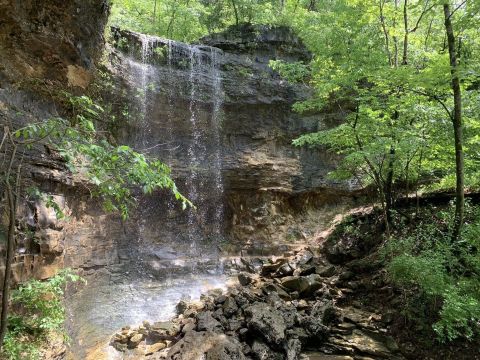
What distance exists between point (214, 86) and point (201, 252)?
6.42 m

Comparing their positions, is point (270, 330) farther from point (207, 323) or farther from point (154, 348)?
point (154, 348)

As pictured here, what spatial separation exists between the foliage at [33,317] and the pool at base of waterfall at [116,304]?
0.98m

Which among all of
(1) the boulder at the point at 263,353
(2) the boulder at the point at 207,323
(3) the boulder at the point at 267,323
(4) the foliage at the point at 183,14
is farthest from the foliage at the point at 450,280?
(4) the foliage at the point at 183,14

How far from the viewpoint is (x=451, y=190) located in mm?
9516

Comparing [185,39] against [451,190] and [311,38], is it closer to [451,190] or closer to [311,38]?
[311,38]

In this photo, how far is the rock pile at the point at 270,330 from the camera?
17.6 ft

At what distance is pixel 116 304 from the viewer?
26.7 ft

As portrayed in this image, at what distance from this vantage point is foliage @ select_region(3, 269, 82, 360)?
4.41 m

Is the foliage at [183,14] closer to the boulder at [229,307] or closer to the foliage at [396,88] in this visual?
the foliage at [396,88]

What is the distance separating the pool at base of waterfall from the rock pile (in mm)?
452

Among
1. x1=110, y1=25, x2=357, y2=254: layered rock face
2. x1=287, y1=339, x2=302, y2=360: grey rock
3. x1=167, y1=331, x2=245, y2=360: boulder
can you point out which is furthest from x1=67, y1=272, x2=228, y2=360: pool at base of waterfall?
x1=287, y1=339, x2=302, y2=360: grey rock

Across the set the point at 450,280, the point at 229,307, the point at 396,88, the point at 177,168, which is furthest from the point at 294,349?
the point at 177,168

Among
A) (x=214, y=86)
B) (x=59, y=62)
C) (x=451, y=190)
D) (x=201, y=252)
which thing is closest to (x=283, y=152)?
(x=214, y=86)

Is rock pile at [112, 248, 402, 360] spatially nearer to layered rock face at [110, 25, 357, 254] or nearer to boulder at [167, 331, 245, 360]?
boulder at [167, 331, 245, 360]
